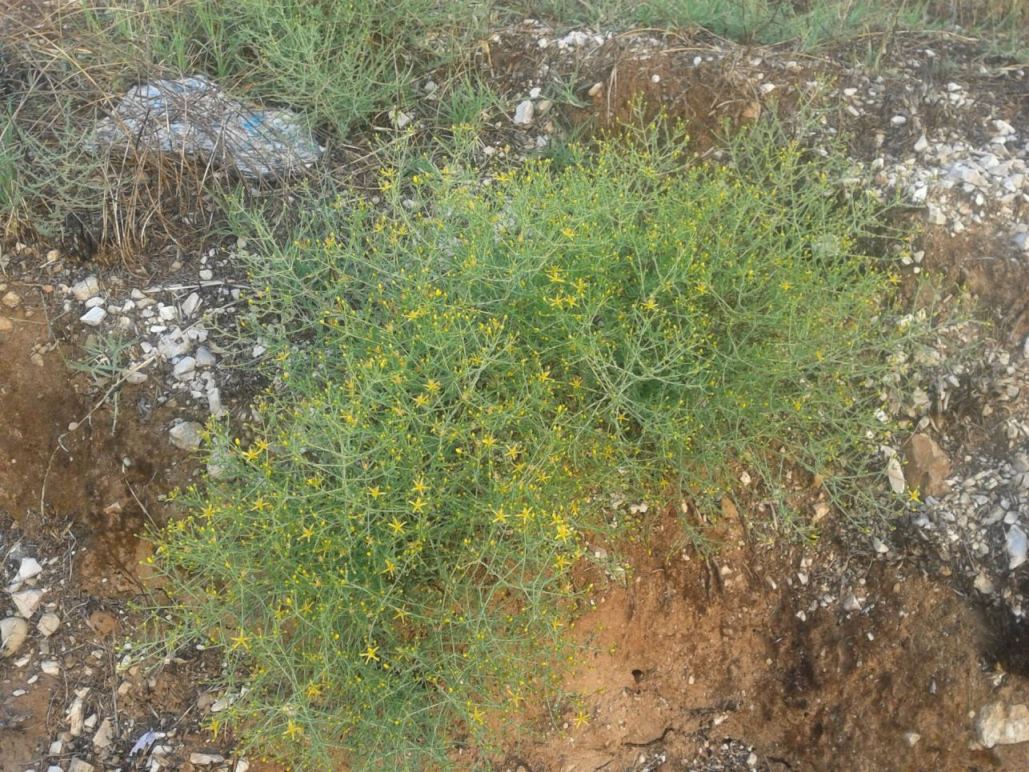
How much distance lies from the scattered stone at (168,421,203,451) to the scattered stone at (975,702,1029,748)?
106 inches

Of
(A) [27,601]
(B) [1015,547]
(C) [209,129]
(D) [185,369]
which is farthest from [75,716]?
(B) [1015,547]

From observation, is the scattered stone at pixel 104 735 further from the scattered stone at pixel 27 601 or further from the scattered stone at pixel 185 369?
the scattered stone at pixel 185 369

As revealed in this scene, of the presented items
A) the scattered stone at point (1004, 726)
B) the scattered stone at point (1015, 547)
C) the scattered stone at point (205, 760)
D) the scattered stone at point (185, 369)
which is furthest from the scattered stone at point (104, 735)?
the scattered stone at point (1015, 547)

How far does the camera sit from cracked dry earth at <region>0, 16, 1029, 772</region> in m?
2.96

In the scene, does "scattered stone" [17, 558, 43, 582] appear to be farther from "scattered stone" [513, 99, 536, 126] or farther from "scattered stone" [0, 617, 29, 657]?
"scattered stone" [513, 99, 536, 126]

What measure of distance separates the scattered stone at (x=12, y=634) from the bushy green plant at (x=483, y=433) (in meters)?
0.56

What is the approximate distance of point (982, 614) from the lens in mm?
3027

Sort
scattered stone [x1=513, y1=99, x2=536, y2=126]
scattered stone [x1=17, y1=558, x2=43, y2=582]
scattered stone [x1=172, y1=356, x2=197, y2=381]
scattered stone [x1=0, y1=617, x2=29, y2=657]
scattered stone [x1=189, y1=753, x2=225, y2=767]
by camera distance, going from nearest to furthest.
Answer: scattered stone [x1=189, y1=753, x2=225, y2=767]
scattered stone [x1=0, y1=617, x2=29, y2=657]
scattered stone [x1=17, y1=558, x2=43, y2=582]
scattered stone [x1=172, y1=356, x2=197, y2=381]
scattered stone [x1=513, y1=99, x2=536, y2=126]

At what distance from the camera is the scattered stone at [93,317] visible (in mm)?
3402

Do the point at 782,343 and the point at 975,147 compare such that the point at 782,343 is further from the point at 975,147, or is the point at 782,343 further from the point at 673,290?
the point at 975,147

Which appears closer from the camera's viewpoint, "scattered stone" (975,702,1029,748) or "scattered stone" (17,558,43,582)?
"scattered stone" (975,702,1029,748)

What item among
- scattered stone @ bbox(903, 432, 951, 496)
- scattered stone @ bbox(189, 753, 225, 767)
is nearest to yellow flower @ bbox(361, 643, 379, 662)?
scattered stone @ bbox(189, 753, 225, 767)

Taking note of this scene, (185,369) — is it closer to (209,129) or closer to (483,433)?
(209,129)

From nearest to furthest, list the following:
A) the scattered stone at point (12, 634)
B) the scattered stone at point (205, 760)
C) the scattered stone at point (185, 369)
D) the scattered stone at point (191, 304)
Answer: the scattered stone at point (205, 760) < the scattered stone at point (12, 634) < the scattered stone at point (185, 369) < the scattered stone at point (191, 304)
